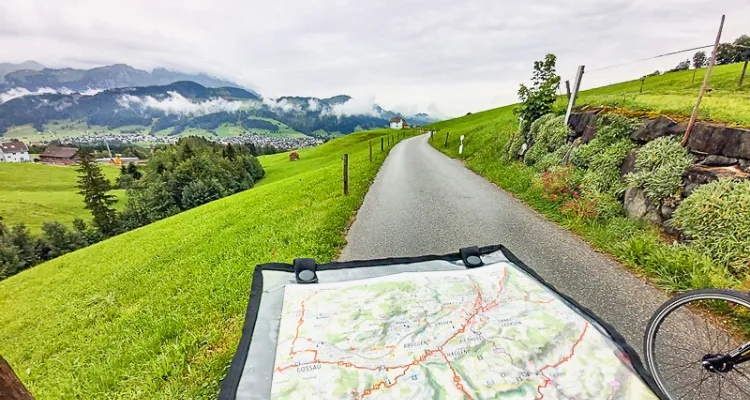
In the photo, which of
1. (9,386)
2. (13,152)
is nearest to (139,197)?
(9,386)

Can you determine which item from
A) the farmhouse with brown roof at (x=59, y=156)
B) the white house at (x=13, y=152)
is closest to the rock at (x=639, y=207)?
the farmhouse with brown roof at (x=59, y=156)

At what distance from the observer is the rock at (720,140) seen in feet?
14.5

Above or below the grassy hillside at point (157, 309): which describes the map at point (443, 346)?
above

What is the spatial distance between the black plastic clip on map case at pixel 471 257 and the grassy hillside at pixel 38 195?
6297cm

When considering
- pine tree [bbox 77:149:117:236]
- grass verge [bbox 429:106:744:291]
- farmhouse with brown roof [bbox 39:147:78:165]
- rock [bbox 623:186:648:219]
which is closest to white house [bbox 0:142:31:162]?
farmhouse with brown roof [bbox 39:147:78:165]

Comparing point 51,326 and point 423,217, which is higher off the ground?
point 423,217

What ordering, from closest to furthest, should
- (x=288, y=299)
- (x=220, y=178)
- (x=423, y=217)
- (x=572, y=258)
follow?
(x=288, y=299), (x=572, y=258), (x=423, y=217), (x=220, y=178)

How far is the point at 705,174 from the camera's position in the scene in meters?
4.61

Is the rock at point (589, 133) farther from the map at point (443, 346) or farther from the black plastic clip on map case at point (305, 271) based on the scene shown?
the black plastic clip on map case at point (305, 271)

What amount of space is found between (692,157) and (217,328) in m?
7.61

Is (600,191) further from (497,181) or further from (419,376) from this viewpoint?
(419,376)

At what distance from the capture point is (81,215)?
49.3m

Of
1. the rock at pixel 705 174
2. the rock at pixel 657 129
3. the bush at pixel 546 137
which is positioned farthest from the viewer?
the bush at pixel 546 137

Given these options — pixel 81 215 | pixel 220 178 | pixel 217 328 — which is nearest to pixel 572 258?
pixel 217 328
